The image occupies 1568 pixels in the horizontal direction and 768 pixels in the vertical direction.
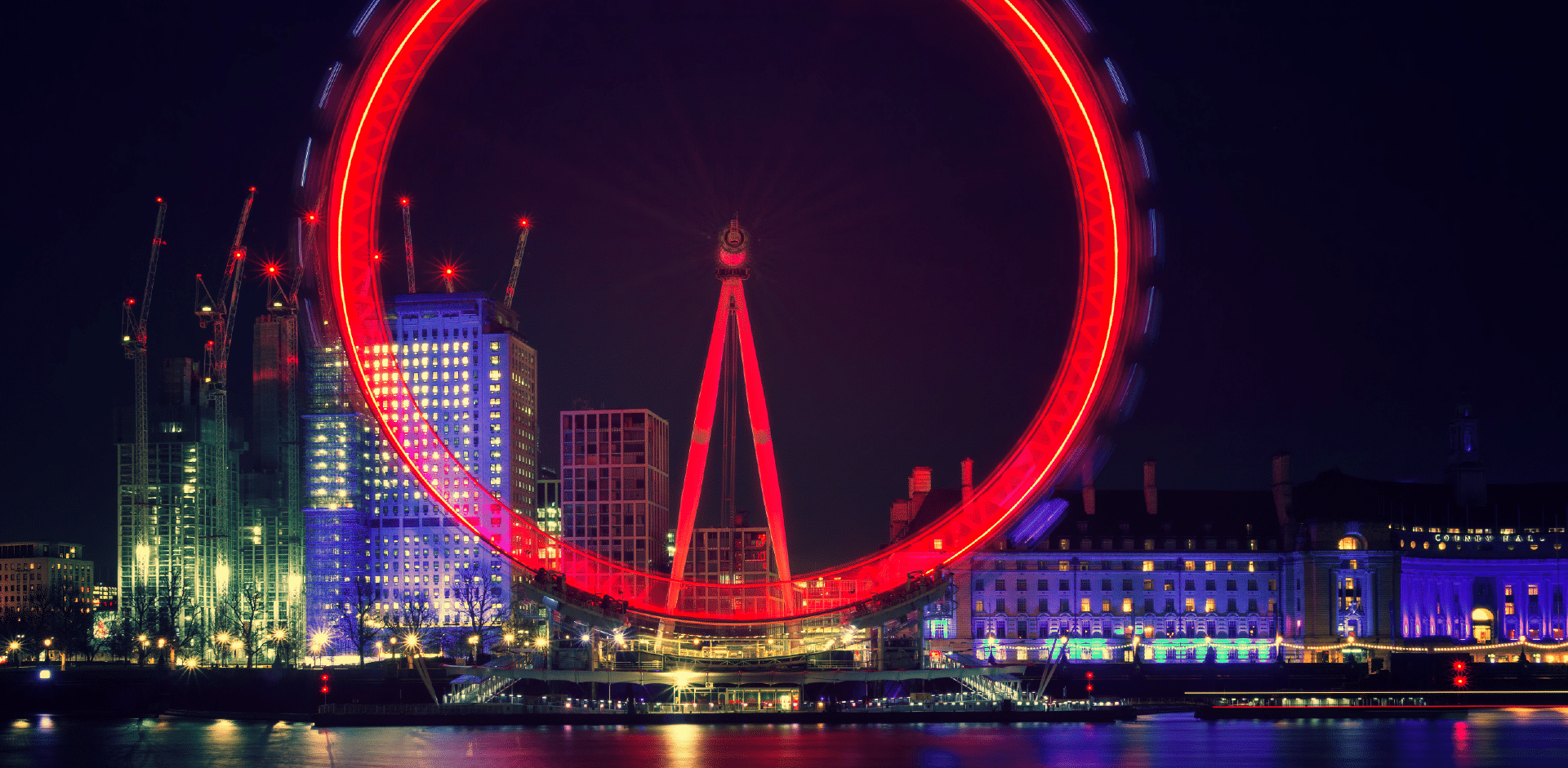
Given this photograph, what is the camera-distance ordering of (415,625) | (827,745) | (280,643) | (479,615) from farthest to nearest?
(280,643) → (415,625) → (479,615) → (827,745)

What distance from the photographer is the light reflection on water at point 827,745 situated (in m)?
71.4

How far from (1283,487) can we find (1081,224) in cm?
6664

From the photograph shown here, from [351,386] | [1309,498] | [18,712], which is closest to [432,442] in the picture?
[351,386]

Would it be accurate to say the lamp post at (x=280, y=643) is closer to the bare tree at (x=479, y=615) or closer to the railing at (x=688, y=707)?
the bare tree at (x=479, y=615)

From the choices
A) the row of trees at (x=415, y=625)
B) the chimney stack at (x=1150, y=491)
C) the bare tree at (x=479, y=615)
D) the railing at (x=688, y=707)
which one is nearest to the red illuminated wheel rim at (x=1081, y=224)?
the railing at (x=688, y=707)

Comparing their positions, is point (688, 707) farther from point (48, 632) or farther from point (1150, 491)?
point (48, 632)

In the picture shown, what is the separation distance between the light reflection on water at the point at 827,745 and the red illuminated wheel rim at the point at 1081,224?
973 centimetres

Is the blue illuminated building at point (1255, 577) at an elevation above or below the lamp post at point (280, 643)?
above

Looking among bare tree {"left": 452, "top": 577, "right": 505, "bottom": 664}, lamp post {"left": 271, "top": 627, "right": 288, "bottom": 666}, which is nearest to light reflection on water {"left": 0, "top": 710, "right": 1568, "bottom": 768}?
bare tree {"left": 452, "top": 577, "right": 505, "bottom": 664}

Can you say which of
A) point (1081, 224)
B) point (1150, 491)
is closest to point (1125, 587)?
point (1150, 491)

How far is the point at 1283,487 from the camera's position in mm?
131000

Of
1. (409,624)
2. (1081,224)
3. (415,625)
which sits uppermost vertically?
(1081,224)

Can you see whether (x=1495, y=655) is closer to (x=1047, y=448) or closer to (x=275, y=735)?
(x=1047, y=448)

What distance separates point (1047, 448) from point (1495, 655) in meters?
72.9
